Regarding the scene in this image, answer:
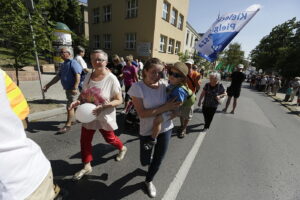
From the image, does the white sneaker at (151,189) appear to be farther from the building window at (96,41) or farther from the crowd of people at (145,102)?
the building window at (96,41)

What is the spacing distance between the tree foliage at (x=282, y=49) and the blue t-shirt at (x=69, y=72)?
2843 centimetres

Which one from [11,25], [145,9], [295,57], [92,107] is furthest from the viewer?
[295,57]

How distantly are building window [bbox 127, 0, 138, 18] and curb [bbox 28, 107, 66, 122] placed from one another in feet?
48.2

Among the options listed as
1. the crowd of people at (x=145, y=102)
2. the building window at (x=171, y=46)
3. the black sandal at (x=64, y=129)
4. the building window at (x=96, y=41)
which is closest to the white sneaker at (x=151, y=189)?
the crowd of people at (x=145, y=102)

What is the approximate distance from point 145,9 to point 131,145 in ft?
51.1

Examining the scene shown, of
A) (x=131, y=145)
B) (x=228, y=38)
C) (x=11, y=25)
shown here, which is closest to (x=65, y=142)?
(x=131, y=145)

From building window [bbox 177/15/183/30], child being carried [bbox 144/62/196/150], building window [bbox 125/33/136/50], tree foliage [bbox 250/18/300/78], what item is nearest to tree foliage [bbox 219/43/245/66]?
tree foliage [bbox 250/18/300/78]

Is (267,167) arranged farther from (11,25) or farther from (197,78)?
(11,25)

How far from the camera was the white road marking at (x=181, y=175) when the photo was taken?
2.40 meters

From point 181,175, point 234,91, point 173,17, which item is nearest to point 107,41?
point 173,17

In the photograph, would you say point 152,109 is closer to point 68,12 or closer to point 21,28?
point 21,28

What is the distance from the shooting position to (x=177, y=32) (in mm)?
20156

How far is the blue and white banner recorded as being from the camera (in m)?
4.02

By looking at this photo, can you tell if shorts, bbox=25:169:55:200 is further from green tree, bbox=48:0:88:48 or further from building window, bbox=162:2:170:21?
green tree, bbox=48:0:88:48
